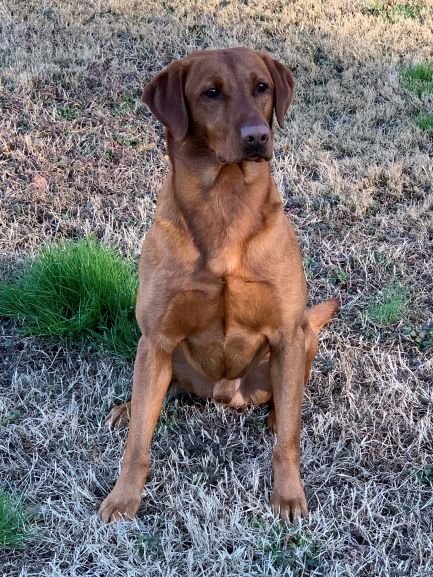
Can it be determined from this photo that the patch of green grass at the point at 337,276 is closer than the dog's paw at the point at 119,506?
No

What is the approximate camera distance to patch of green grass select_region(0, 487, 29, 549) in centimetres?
299

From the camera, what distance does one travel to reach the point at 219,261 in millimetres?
3107

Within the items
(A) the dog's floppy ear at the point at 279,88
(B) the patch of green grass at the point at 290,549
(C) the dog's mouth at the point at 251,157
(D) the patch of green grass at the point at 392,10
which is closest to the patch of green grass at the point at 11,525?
(B) the patch of green grass at the point at 290,549

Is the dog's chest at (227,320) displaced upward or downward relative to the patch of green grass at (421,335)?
upward

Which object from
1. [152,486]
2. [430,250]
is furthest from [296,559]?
[430,250]

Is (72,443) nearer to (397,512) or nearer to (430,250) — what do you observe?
(397,512)

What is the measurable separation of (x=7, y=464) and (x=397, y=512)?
67.6 inches

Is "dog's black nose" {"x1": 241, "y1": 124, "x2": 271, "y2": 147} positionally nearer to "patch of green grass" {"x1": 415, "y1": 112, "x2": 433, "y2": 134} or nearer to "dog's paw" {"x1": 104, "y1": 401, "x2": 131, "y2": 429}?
"dog's paw" {"x1": 104, "y1": 401, "x2": 131, "y2": 429}

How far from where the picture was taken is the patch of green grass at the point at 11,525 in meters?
2.99

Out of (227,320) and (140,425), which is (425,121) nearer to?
(227,320)

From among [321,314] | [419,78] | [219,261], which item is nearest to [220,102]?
[219,261]

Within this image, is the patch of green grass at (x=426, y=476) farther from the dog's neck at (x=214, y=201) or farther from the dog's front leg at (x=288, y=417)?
the dog's neck at (x=214, y=201)

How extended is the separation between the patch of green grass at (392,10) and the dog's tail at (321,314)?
5.69 m

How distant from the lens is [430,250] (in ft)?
16.8
